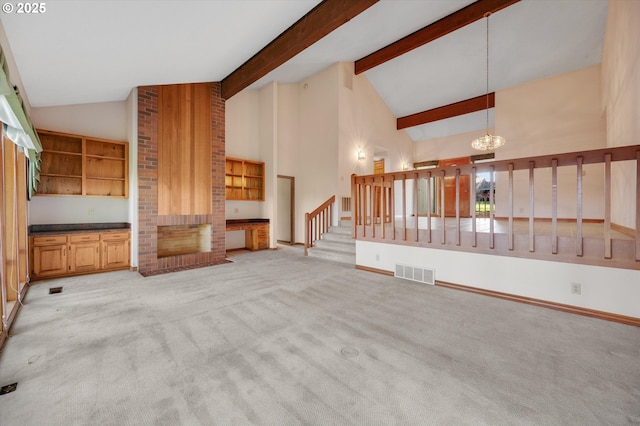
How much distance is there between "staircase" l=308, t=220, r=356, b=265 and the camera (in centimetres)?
573

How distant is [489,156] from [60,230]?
1177 cm

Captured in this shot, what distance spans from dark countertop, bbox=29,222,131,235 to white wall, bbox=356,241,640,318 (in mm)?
5313

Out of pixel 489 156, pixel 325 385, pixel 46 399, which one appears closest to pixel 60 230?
pixel 46 399

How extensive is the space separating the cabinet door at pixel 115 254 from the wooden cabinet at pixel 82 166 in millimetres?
971

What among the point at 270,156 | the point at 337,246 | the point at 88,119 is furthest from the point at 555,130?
the point at 88,119

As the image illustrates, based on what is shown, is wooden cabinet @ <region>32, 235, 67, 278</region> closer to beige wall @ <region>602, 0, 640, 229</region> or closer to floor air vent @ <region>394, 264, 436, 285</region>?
floor air vent @ <region>394, 264, 436, 285</region>

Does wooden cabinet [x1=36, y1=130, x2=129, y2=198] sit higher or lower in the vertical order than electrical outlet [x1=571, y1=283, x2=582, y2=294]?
higher

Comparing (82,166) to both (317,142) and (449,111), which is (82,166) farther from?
(449,111)

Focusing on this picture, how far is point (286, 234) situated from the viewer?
878 centimetres

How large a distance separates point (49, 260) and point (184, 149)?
2.88m

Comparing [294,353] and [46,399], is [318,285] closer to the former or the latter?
[294,353]

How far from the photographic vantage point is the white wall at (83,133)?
15.0 ft

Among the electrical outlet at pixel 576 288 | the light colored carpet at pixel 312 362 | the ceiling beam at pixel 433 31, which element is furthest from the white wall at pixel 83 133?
the electrical outlet at pixel 576 288

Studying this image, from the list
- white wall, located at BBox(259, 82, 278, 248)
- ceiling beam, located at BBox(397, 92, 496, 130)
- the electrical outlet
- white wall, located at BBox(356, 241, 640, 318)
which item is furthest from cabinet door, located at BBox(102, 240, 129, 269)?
ceiling beam, located at BBox(397, 92, 496, 130)
